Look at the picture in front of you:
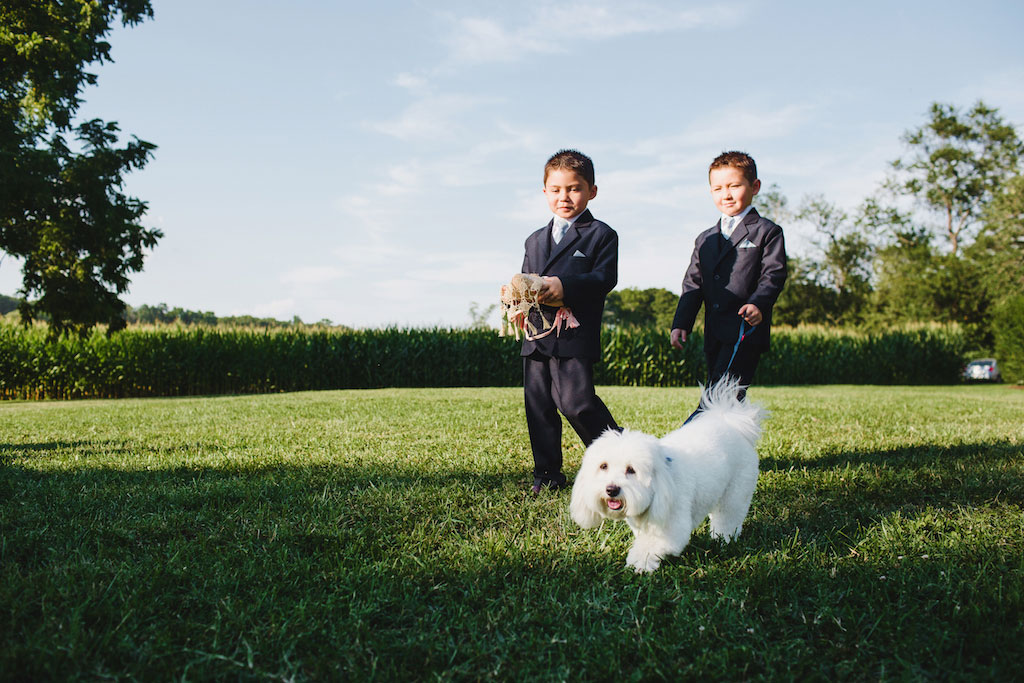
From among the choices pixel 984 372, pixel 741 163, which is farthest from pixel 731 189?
pixel 984 372

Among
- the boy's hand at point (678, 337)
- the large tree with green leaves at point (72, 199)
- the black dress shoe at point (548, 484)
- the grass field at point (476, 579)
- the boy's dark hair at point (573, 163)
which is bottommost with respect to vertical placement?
the grass field at point (476, 579)

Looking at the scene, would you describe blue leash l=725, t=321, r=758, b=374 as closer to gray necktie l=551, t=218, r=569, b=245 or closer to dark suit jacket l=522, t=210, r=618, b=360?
dark suit jacket l=522, t=210, r=618, b=360

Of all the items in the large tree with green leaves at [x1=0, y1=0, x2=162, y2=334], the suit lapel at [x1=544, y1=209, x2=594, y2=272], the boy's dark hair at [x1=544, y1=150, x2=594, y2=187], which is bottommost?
the suit lapel at [x1=544, y1=209, x2=594, y2=272]

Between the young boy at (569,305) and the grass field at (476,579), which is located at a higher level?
the young boy at (569,305)

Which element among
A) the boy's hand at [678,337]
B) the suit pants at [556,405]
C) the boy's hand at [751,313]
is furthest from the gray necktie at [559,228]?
the boy's hand at [751,313]

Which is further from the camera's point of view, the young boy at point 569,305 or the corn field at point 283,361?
the corn field at point 283,361

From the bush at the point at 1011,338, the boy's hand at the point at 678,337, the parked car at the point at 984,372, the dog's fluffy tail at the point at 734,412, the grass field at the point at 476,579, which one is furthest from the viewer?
the parked car at the point at 984,372

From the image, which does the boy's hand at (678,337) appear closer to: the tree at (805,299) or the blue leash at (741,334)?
the blue leash at (741,334)

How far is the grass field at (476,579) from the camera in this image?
197 cm

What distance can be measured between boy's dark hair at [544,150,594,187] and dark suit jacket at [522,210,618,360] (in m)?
0.23

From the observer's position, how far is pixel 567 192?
148 inches

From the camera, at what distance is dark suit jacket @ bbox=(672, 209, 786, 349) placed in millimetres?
3852

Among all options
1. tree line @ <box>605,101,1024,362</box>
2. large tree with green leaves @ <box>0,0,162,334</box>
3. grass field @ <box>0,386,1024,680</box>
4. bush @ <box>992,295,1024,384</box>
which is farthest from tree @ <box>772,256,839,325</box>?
grass field @ <box>0,386,1024,680</box>

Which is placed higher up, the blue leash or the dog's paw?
the blue leash
